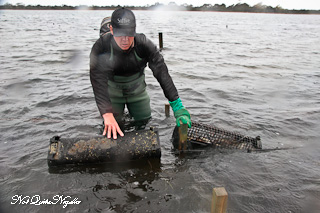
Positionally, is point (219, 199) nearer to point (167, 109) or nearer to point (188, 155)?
point (188, 155)

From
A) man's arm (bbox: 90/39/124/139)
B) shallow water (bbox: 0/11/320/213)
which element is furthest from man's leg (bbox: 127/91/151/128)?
man's arm (bbox: 90/39/124/139)

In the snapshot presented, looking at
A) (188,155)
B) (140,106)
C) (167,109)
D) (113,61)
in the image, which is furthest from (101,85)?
(167,109)

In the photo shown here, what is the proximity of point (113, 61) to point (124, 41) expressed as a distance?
19.4 inches

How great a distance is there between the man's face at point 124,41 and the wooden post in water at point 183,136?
1466 mm

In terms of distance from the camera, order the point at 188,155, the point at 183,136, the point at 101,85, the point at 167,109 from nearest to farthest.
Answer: the point at 101,85
the point at 183,136
the point at 188,155
the point at 167,109

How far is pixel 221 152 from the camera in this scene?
4.57m

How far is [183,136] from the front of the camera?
4.14 m

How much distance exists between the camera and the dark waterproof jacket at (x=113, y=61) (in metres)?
3.67

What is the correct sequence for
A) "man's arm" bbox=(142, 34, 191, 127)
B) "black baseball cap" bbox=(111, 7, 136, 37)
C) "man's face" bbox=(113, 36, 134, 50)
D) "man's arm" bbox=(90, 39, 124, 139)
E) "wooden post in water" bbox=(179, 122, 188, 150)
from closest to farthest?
"black baseball cap" bbox=(111, 7, 136, 37)
"man's face" bbox=(113, 36, 134, 50)
"man's arm" bbox=(90, 39, 124, 139)
"man's arm" bbox=(142, 34, 191, 127)
"wooden post in water" bbox=(179, 122, 188, 150)

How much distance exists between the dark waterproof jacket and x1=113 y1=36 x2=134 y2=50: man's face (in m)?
0.16

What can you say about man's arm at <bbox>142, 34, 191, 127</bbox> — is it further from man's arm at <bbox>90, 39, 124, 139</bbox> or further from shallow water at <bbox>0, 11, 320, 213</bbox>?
shallow water at <bbox>0, 11, 320, 213</bbox>

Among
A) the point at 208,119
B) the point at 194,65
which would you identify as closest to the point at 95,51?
the point at 208,119

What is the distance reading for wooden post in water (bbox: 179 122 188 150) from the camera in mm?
3941

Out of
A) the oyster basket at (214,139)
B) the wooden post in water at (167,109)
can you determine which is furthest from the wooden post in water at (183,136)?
the wooden post in water at (167,109)
